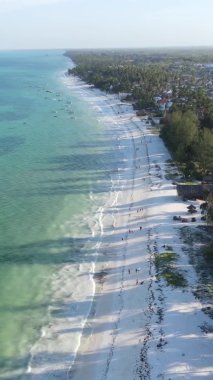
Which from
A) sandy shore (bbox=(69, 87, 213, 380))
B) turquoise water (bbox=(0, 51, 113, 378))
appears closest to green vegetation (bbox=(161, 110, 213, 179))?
sandy shore (bbox=(69, 87, 213, 380))

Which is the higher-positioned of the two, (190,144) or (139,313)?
(190,144)

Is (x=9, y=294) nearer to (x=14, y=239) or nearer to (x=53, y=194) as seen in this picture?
(x=14, y=239)

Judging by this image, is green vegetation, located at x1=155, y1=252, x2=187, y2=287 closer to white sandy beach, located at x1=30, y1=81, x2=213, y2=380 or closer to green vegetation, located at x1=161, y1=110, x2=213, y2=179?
white sandy beach, located at x1=30, y1=81, x2=213, y2=380

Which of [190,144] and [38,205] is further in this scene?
[190,144]

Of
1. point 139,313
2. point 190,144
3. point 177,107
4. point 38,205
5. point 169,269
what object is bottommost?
point 139,313

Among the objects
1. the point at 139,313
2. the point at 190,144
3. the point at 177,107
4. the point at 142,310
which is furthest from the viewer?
the point at 177,107

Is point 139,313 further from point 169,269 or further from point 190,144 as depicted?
point 190,144

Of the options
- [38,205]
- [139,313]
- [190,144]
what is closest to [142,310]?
[139,313]
